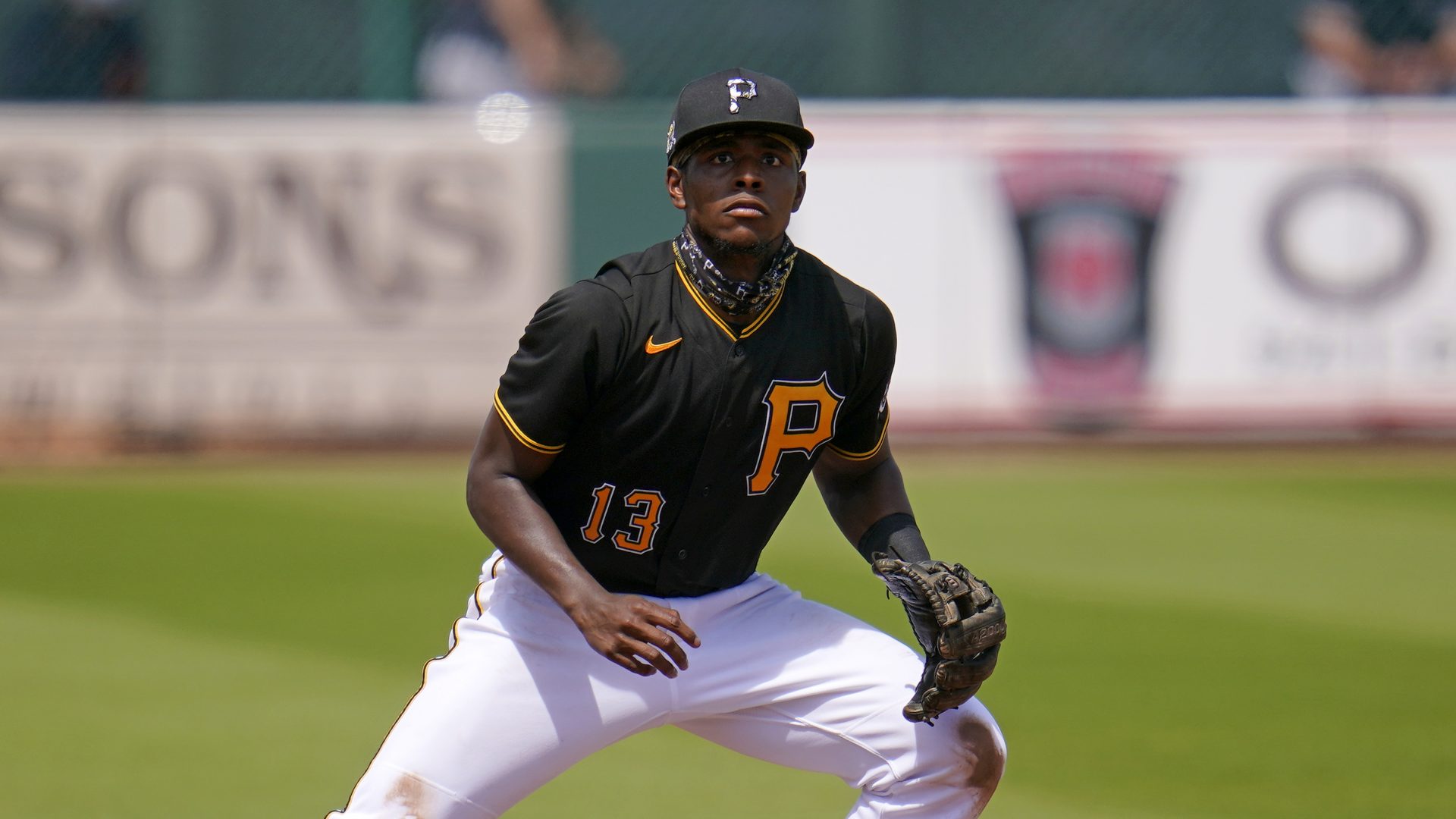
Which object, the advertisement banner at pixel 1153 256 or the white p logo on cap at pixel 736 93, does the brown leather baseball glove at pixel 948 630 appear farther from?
the advertisement banner at pixel 1153 256

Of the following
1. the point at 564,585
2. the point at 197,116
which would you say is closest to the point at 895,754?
the point at 564,585

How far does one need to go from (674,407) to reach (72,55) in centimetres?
1025

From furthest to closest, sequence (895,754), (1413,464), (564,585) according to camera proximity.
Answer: (1413,464)
(895,754)
(564,585)

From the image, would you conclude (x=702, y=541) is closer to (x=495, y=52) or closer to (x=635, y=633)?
(x=635, y=633)

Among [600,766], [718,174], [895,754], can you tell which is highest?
[718,174]

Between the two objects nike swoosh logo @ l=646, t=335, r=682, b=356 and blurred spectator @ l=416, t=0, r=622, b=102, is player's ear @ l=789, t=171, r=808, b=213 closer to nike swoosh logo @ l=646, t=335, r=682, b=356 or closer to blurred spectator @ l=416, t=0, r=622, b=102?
nike swoosh logo @ l=646, t=335, r=682, b=356

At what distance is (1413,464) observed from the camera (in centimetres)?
1130

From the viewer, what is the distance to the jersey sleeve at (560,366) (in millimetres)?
3521

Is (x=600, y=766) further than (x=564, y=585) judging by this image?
Yes

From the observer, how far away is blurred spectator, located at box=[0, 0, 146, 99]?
41.1ft

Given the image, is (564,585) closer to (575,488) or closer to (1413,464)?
(575,488)

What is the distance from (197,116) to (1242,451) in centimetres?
701

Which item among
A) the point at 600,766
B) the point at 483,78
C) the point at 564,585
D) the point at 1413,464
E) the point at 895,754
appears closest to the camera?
the point at 564,585

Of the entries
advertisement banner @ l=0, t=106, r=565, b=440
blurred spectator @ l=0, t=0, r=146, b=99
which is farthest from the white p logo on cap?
blurred spectator @ l=0, t=0, r=146, b=99
